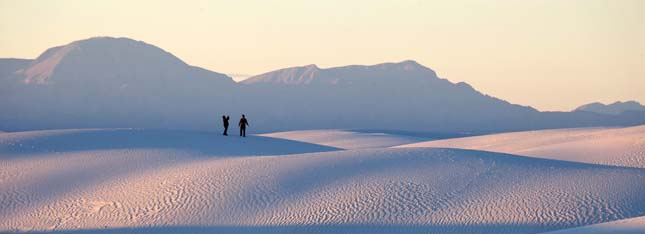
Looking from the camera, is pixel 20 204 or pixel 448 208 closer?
pixel 448 208

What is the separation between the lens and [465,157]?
24062 millimetres

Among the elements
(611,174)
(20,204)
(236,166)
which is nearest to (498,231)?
(611,174)

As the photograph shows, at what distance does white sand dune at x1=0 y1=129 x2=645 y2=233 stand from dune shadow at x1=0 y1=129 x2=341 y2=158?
1.65 meters

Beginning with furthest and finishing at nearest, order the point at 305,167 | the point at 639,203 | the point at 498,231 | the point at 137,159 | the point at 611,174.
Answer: the point at 137,159, the point at 305,167, the point at 611,174, the point at 639,203, the point at 498,231

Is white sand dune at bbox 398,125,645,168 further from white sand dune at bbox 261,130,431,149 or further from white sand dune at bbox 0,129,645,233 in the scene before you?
white sand dune at bbox 261,130,431,149

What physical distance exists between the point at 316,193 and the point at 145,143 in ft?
36.0

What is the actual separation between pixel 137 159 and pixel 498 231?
1268cm

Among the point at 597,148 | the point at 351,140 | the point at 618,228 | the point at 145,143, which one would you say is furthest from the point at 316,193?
the point at 351,140

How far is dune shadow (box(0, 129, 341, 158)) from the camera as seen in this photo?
1131 inches

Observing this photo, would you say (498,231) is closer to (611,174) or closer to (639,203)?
(639,203)

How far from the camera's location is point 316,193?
67.9ft

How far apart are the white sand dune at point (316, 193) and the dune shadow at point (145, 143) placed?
1649 mm

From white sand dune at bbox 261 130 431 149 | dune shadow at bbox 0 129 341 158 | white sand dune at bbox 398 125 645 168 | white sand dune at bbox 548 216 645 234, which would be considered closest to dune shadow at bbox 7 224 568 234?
white sand dune at bbox 548 216 645 234

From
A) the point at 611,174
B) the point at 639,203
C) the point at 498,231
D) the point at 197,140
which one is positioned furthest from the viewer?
the point at 197,140
